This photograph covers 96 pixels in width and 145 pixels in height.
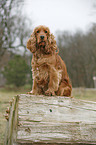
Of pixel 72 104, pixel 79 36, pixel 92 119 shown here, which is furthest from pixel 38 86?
pixel 79 36

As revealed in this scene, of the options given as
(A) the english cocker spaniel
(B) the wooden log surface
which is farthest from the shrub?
(B) the wooden log surface

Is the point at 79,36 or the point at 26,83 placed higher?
the point at 79,36

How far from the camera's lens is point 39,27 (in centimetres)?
241

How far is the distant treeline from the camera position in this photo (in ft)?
98.5

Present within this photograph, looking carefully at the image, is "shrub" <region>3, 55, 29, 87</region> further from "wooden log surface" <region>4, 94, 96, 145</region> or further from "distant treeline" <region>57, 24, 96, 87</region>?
"wooden log surface" <region>4, 94, 96, 145</region>

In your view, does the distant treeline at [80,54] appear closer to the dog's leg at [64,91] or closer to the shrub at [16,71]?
the shrub at [16,71]

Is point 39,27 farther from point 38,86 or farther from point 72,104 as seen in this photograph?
point 72,104

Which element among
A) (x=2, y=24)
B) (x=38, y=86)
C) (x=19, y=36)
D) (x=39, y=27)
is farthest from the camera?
(x=19, y=36)

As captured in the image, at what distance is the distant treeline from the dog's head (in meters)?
28.0

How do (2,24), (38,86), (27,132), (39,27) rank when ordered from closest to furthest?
(27,132) → (39,27) → (38,86) → (2,24)

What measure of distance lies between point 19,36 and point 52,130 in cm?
1833

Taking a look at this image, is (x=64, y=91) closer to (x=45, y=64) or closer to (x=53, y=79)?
(x=53, y=79)

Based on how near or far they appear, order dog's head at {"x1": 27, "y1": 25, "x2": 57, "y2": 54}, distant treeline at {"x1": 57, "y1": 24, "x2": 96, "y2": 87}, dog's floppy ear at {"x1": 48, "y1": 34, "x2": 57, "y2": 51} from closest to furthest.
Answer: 1. dog's head at {"x1": 27, "y1": 25, "x2": 57, "y2": 54}
2. dog's floppy ear at {"x1": 48, "y1": 34, "x2": 57, "y2": 51}
3. distant treeline at {"x1": 57, "y1": 24, "x2": 96, "y2": 87}

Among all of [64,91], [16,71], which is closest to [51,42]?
[64,91]
